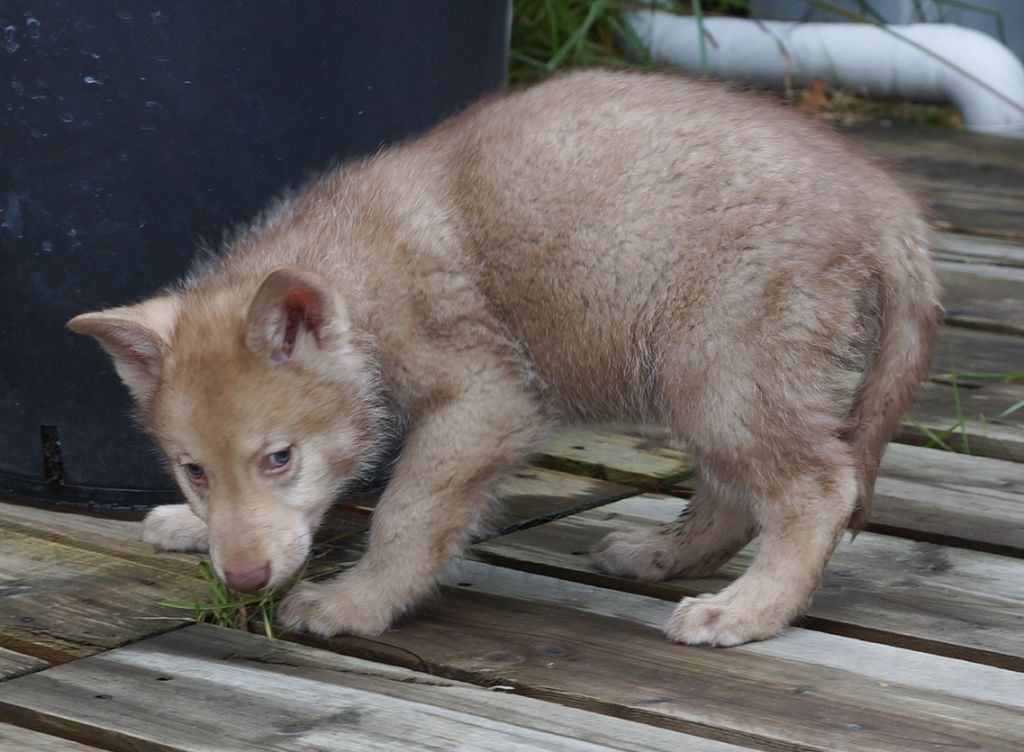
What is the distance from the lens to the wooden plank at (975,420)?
4.02 metres

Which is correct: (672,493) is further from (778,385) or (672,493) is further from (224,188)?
(224,188)

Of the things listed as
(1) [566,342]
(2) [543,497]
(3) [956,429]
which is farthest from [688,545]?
(3) [956,429]

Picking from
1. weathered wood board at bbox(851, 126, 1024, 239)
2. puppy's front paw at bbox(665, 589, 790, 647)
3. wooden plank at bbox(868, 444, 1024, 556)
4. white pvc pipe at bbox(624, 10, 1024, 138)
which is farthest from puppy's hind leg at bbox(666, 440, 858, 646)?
white pvc pipe at bbox(624, 10, 1024, 138)

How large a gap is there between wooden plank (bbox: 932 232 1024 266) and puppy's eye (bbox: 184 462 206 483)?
315 cm

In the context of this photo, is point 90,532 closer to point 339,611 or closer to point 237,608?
point 237,608

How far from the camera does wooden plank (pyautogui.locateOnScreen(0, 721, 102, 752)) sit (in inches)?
95.8

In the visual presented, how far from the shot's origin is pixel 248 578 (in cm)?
287

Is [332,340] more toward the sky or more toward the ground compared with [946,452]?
more toward the sky

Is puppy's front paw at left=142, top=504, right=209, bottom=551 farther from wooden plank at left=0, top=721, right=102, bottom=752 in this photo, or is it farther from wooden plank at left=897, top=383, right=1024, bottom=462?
wooden plank at left=897, top=383, right=1024, bottom=462

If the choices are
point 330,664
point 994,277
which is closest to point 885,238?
point 330,664

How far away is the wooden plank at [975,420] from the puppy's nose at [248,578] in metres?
1.91

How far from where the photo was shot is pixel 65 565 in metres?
3.29

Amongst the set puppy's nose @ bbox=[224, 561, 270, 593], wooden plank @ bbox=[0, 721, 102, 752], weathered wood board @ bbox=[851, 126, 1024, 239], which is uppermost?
weathered wood board @ bbox=[851, 126, 1024, 239]

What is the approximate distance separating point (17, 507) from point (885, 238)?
2069 millimetres
